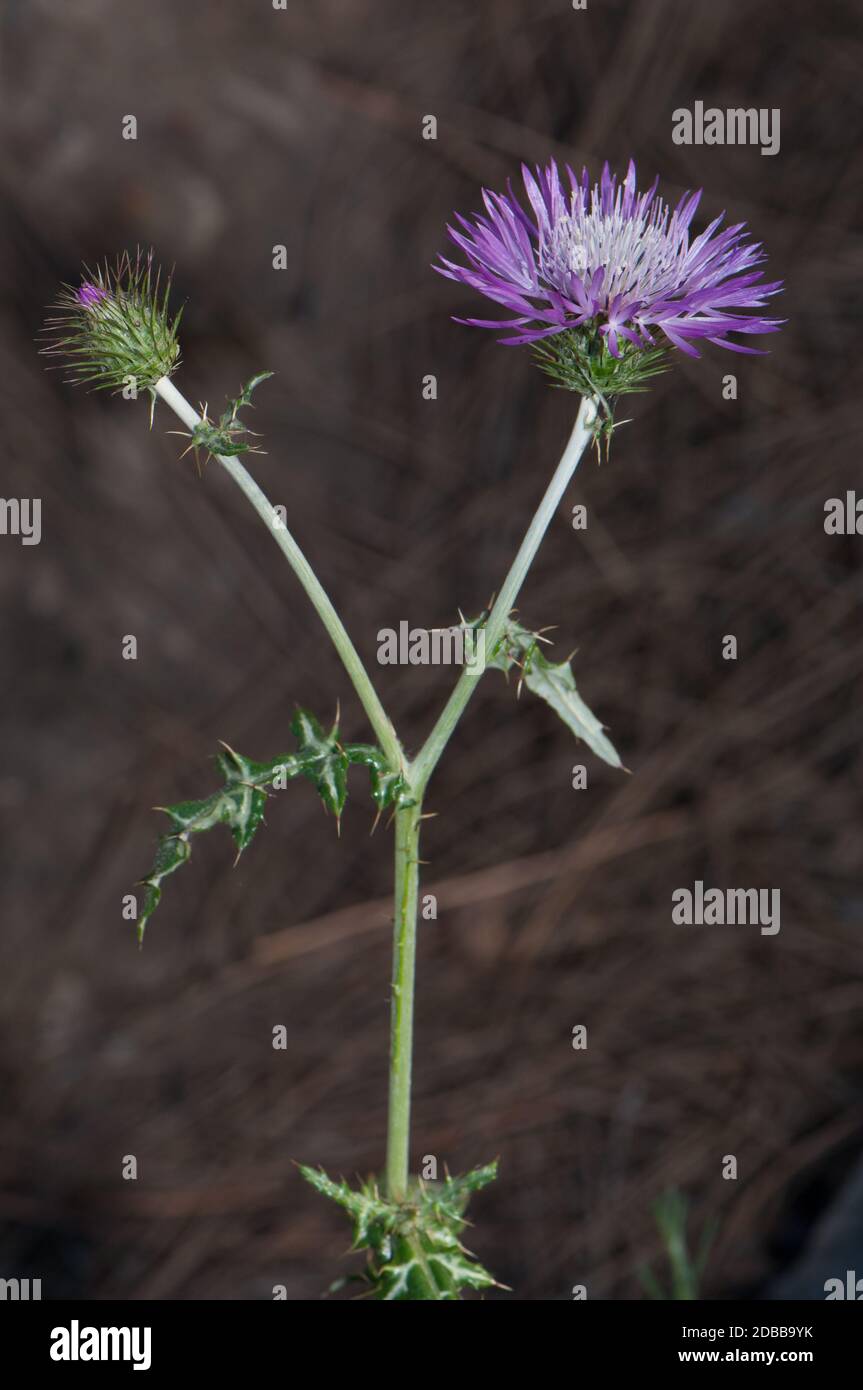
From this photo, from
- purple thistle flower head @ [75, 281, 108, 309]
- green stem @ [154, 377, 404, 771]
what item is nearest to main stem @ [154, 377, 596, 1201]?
green stem @ [154, 377, 404, 771]

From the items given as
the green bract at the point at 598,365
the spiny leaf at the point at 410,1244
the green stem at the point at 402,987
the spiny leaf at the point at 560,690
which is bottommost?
the spiny leaf at the point at 410,1244

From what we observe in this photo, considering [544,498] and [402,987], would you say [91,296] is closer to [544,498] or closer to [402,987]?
[544,498]

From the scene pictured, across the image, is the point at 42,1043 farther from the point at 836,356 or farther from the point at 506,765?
the point at 836,356

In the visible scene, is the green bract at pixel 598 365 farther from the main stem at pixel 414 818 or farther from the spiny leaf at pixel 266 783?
the spiny leaf at pixel 266 783

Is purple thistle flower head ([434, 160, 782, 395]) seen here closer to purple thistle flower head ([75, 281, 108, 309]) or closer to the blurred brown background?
purple thistle flower head ([75, 281, 108, 309])

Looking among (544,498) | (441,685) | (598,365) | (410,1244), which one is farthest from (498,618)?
(441,685)

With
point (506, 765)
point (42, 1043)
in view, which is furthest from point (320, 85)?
point (42, 1043)

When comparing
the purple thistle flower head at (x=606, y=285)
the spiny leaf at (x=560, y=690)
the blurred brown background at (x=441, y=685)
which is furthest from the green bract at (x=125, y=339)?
the blurred brown background at (x=441, y=685)
